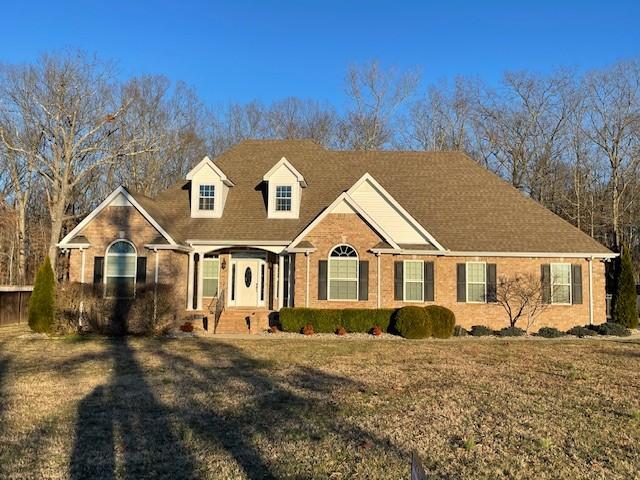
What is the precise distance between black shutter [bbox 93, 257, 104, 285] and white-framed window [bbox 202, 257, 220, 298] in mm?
4160

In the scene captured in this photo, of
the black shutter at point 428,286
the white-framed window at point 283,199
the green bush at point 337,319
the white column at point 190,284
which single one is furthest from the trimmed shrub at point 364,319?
the white column at point 190,284

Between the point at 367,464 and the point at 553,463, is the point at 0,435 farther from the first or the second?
the point at 553,463

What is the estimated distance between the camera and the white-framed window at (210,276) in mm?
21656

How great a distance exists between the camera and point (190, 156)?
41.5 meters

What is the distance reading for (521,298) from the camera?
19984mm

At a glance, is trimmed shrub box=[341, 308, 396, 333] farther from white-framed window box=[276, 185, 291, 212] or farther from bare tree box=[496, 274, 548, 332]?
white-framed window box=[276, 185, 291, 212]

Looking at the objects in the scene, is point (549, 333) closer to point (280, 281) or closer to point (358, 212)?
point (358, 212)

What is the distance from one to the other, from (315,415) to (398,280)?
41.5 feet

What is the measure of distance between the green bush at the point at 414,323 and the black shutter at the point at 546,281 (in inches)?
214

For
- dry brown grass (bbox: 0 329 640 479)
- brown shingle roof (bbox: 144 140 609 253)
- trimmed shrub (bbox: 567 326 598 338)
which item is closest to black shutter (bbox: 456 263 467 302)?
brown shingle roof (bbox: 144 140 609 253)

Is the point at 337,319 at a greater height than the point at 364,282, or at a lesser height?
lesser

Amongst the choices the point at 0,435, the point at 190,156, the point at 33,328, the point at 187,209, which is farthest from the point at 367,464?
the point at 190,156

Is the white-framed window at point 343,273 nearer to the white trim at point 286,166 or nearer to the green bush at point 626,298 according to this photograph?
the white trim at point 286,166

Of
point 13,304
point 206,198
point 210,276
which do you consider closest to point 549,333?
point 210,276
